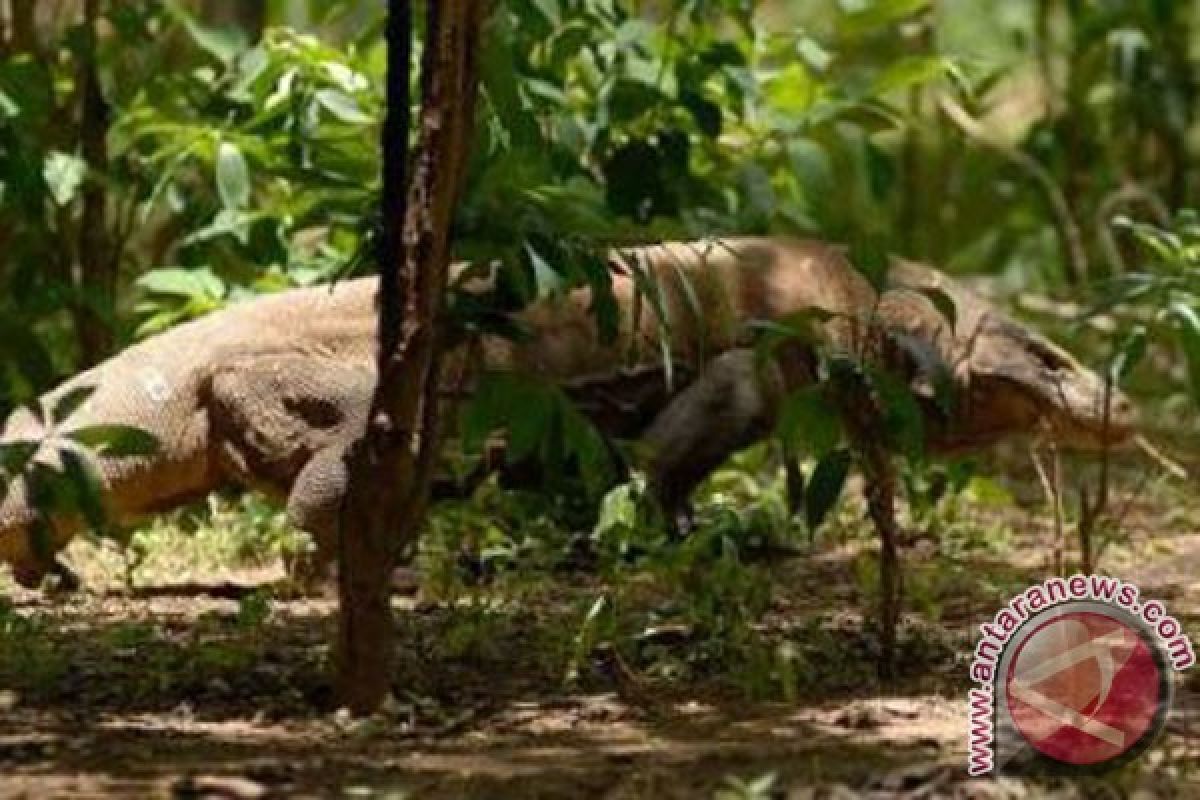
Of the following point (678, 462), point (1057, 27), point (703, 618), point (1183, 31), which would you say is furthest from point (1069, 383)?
point (1057, 27)

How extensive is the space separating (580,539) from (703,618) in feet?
3.82

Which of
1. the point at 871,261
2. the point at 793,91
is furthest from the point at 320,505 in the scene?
the point at 793,91

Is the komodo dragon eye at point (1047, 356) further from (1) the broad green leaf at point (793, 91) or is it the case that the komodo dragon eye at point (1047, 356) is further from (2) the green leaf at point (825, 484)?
(2) the green leaf at point (825, 484)

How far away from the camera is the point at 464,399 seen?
14.7ft

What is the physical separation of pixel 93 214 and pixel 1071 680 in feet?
12.0

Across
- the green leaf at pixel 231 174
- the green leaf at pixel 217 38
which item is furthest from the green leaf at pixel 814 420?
the green leaf at pixel 217 38

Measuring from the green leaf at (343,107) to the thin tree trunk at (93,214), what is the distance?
0.70 m

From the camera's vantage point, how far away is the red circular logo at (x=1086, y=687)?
3732 millimetres

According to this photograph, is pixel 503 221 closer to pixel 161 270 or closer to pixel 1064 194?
pixel 161 270

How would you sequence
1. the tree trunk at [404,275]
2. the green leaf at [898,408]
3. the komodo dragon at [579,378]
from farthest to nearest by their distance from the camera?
the komodo dragon at [579,378]
the green leaf at [898,408]
the tree trunk at [404,275]

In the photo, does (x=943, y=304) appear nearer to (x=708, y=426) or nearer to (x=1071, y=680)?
(x=1071, y=680)

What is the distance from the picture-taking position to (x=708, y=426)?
20.3ft

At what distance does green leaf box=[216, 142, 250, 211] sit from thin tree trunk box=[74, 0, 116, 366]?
48 centimetres

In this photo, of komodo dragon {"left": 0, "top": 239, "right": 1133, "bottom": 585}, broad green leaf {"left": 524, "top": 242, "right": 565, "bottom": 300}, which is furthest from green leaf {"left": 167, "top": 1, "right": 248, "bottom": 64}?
broad green leaf {"left": 524, "top": 242, "right": 565, "bottom": 300}
